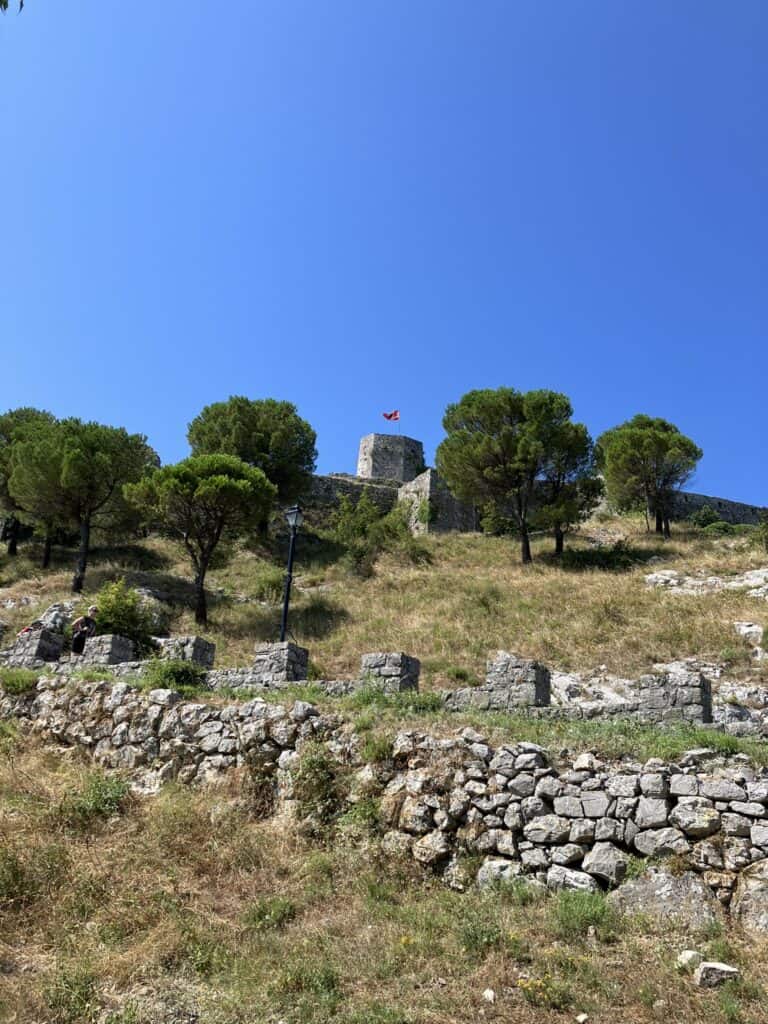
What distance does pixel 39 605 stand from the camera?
23453 millimetres

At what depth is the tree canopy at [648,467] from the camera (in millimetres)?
32594

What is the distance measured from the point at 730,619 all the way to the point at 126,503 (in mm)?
21158

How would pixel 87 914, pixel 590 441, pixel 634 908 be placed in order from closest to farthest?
pixel 634 908 → pixel 87 914 → pixel 590 441

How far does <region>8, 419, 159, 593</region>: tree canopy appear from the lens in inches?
1059

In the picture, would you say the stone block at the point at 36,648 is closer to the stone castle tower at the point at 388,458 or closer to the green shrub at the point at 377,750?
the green shrub at the point at 377,750

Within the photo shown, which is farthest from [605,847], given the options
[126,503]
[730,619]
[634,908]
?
[126,503]

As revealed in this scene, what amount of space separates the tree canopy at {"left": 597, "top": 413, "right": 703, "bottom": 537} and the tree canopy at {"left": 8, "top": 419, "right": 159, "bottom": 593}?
20.3 m

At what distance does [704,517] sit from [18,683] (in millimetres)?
36178

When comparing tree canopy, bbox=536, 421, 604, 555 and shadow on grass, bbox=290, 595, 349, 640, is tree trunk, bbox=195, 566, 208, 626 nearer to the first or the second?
shadow on grass, bbox=290, 595, 349, 640

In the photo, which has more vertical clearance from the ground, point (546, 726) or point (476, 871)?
point (546, 726)

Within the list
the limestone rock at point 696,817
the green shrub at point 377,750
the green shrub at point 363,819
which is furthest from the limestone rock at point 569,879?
the green shrub at point 377,750

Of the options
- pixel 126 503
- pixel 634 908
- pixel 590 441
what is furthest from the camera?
pixel 590 441

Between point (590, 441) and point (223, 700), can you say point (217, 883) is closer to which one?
point (223, 700)

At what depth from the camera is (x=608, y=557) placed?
28.4 m
